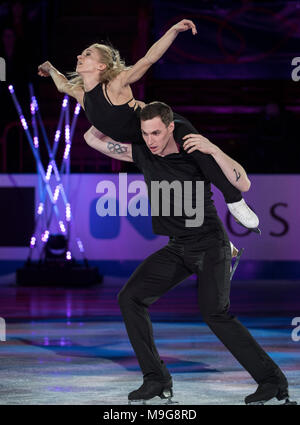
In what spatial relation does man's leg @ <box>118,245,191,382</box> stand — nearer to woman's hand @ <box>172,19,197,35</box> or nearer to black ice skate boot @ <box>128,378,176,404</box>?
black ice skate boot @ <box>128,378,176,404</box>

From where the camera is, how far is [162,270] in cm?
520

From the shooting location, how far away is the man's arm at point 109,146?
548 cm

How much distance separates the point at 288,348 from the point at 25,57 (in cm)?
806

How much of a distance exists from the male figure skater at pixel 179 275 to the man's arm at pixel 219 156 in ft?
0.04

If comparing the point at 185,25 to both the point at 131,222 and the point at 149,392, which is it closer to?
the point at 149,392

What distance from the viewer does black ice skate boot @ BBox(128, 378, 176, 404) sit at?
16.8 feet

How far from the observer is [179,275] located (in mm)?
5238

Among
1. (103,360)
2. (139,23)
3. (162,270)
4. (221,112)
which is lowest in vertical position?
(103,360)

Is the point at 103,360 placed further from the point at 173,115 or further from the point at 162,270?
the point at 173,115

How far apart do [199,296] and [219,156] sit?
0.76 metres

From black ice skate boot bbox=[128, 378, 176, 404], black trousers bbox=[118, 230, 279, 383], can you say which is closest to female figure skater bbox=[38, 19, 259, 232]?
black trousers bbox=[118, 230, 279, 383]

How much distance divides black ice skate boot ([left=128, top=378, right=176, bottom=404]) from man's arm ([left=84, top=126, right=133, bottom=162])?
129 centimetres

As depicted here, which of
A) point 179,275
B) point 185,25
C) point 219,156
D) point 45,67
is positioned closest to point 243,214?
point 219,156

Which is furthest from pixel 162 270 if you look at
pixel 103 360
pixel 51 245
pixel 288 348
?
pixel 51 245
